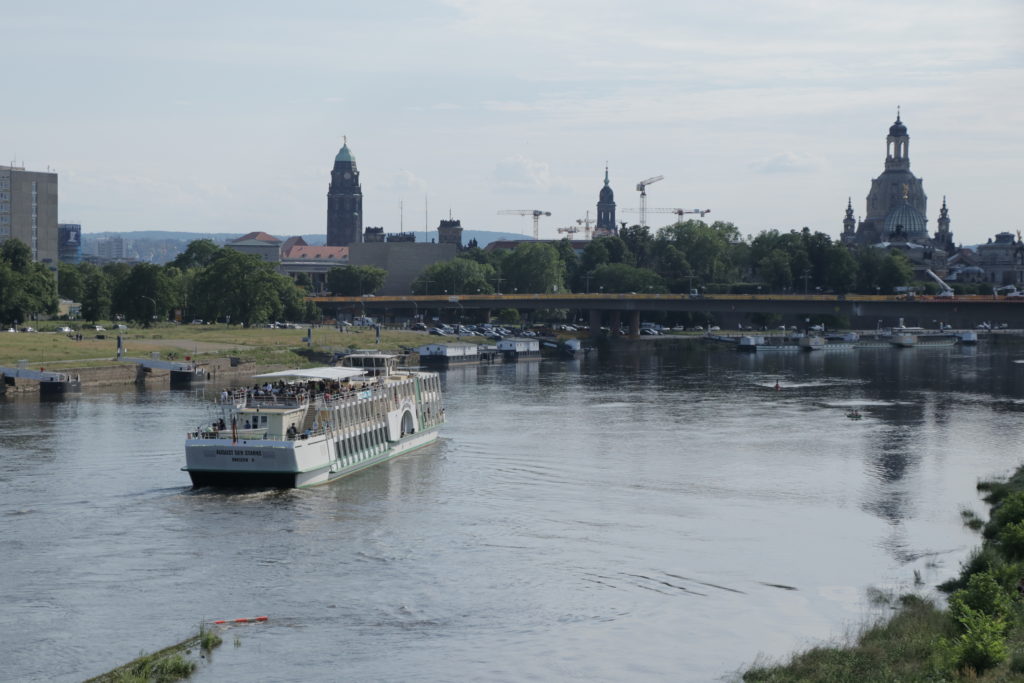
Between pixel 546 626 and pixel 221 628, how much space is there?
9.43 metres

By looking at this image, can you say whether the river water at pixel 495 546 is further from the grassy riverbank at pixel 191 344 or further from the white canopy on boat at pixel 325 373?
the grassy riverbank at pixel 191 344

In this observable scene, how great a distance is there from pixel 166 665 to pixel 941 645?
19.6m

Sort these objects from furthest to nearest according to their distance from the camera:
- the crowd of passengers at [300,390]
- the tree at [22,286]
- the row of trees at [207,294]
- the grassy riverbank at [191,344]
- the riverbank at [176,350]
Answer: the row of trees at [207,294]
the tree at [22,286]
the grassy riverbank at [191,344]
the riverbank at [176,350]
the crowd of passengers at [300,390]

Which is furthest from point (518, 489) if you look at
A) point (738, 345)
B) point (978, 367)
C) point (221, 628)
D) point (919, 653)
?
point (738, 345)

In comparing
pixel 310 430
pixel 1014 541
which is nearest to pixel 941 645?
pixel 1014 541

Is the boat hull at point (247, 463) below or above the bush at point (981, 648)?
above

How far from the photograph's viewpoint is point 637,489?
6175 cm

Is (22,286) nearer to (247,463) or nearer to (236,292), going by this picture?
(236,292)

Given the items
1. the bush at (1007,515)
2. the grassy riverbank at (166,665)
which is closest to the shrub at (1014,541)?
the bush at (1007,515)

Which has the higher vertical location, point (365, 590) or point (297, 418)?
point (297, 418)

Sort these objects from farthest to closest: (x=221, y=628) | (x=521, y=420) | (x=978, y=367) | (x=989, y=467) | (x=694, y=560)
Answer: (x=978, y=367), (x=521, y=420), (x=989, y=467), (x=694, y=560), (x=221, y=628)

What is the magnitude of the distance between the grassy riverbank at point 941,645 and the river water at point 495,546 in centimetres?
199

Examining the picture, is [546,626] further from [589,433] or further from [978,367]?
[978,367]

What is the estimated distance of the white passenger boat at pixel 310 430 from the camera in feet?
190
